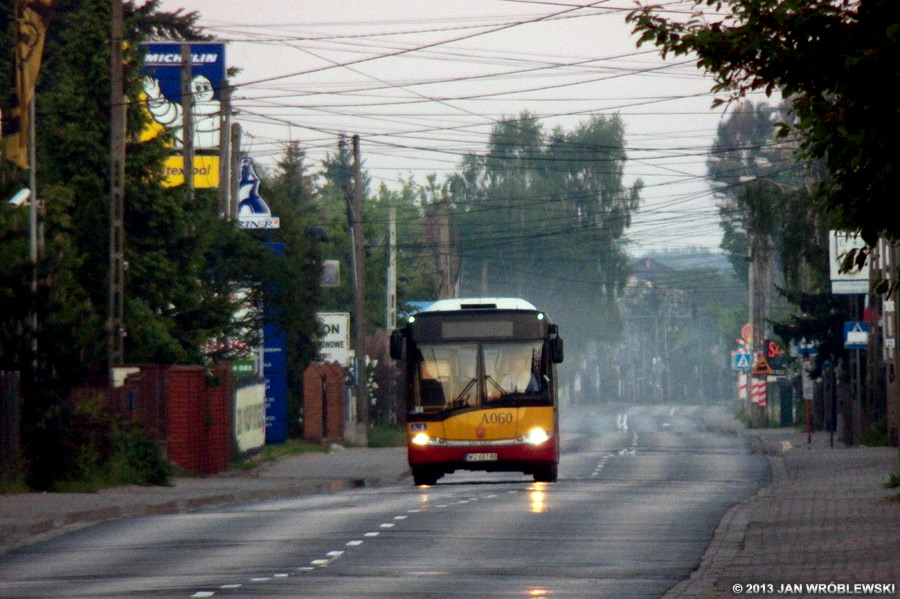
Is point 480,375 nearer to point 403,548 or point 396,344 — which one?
point 396,344

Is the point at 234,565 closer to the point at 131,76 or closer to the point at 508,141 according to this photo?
the point at 131,76

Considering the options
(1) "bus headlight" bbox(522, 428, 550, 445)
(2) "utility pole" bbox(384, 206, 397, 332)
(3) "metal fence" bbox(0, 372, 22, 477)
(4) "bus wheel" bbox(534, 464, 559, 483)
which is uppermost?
(2) "utility pole" bbox(384, 206, 397, 332)

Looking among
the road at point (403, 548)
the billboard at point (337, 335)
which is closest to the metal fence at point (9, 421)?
the road at point (403, 548)

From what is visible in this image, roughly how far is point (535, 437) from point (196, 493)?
5437 millimetres

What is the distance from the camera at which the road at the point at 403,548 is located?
12.4m

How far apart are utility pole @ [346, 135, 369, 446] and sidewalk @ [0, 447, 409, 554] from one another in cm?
541

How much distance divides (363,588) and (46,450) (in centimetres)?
1368

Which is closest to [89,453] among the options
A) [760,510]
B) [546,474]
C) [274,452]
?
[546,474]

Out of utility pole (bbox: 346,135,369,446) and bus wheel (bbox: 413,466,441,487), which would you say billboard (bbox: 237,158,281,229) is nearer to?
utility pole (bbox: 346,135,369,446)

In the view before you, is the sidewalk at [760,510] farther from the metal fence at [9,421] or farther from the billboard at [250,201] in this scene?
the billboard at [250,201]

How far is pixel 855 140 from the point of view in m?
9.51

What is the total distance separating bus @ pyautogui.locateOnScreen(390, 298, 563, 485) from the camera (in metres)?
26.9

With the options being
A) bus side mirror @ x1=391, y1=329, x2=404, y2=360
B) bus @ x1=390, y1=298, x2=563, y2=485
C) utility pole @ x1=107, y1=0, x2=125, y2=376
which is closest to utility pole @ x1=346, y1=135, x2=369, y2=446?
utility pole @ x1=107, y1=0, x2=125, y2=376

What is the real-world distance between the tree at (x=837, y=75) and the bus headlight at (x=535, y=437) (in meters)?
16.6
